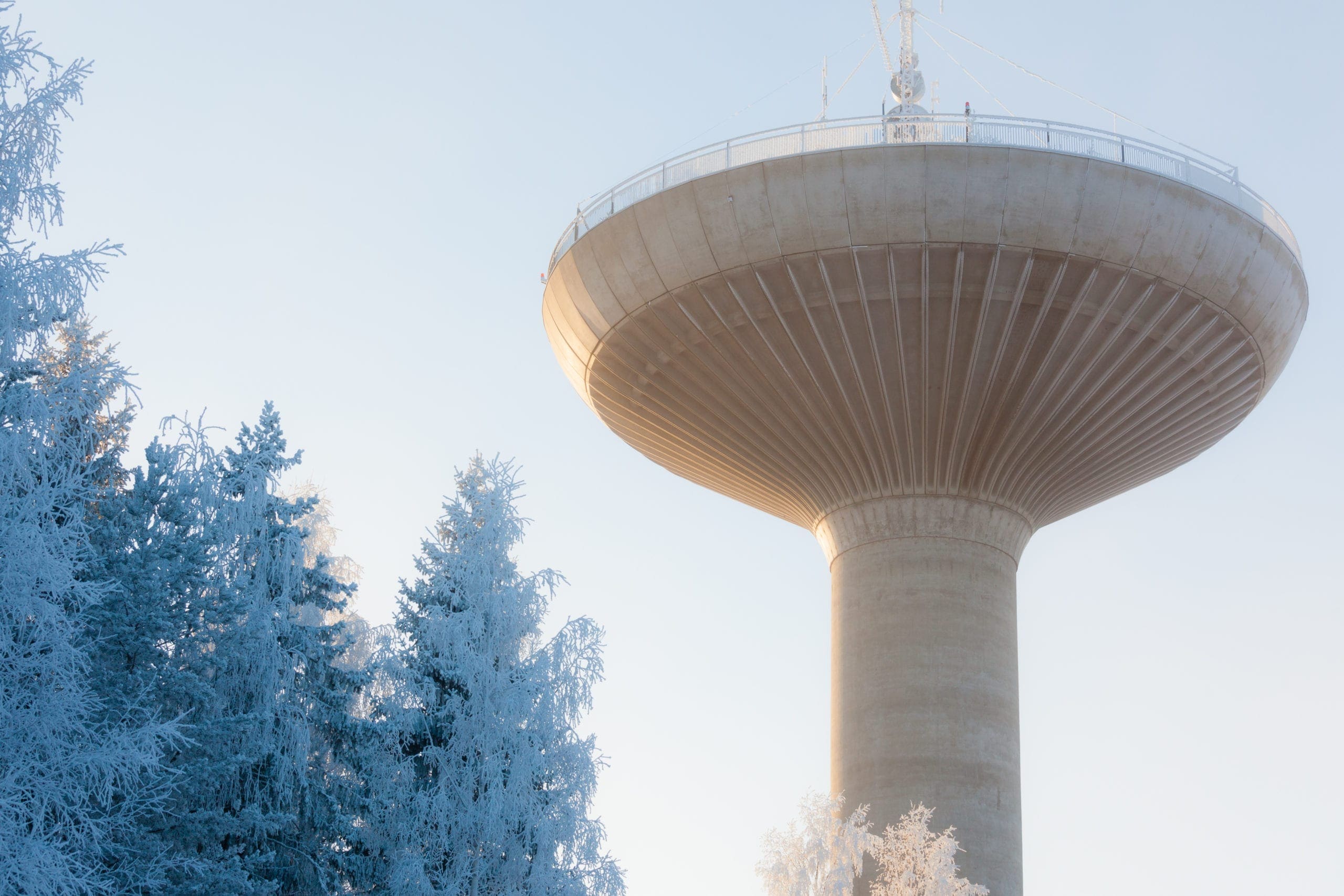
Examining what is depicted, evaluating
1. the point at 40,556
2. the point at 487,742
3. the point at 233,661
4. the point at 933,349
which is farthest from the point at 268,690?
the point at 933,349

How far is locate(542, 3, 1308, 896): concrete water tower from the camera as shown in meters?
19.8

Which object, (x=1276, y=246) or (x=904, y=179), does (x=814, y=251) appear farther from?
(x=1276, y=246)

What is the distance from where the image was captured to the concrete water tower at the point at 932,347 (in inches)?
781

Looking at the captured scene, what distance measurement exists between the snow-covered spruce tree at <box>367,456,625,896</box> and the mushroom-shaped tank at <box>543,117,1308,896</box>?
6.09 meters

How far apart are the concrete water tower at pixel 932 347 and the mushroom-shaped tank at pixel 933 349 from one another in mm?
39

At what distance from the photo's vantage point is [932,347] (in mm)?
21016

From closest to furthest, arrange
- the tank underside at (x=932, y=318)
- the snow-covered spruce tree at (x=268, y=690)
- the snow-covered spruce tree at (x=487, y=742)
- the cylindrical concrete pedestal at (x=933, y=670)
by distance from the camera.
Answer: the snow-covered spruce tree at (x=268, y=690)
the snow-covered spruce tree at (x=487, y=742)
the tank underside at (x=932, y=318)
the cylindrical concrete pedestal at (x=933, y=670)

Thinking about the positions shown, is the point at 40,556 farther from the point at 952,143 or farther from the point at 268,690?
the point at 952,143

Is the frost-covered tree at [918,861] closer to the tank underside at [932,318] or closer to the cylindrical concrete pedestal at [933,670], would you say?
the cylindrical concrete pedestal at [933,670]

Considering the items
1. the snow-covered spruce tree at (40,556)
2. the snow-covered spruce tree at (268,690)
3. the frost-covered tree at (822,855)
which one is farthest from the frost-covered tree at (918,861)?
the snow-covered spruce tree at (40,556)

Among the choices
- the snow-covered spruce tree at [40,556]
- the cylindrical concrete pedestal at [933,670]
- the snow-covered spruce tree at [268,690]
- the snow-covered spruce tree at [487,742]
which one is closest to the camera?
the snow-covered spruce tree at [40,556]

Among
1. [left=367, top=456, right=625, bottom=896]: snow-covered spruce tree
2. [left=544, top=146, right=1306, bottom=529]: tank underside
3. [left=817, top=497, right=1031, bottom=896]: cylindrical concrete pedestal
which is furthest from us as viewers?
[left=817, top=497, right=1031, bottom=896]: cylindrical concrete pedestal

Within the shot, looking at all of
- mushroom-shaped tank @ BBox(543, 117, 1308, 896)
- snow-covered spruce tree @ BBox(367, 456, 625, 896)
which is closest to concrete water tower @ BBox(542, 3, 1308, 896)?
mushroom-shaped tank @ BBox(543, 117, 1308, 896)

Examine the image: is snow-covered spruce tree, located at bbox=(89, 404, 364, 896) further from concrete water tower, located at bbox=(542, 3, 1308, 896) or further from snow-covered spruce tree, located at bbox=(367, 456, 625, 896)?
concrete water tower, located at bbox=(542, 3, 1308, 896)
